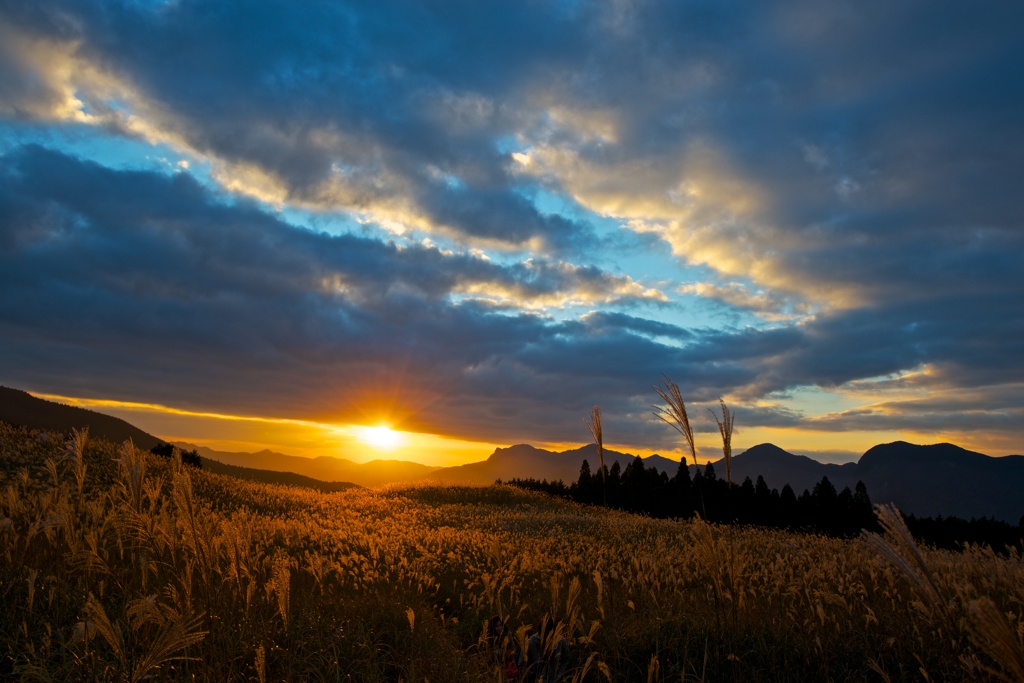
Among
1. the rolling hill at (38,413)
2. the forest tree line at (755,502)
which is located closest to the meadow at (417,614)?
the forest tree line at (755,502)

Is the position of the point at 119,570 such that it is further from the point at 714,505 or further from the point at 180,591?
the point at 714,505

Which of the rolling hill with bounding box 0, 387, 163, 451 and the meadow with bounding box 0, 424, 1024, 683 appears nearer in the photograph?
the meadow with bounding box 0, 424, 1024, 683

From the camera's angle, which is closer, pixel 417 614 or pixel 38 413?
pixel 417 614

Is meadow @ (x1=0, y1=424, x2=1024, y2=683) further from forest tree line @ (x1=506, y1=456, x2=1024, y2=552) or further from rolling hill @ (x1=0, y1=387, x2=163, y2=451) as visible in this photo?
rolling hill @ (x1=0, y1=387, x2=163, y2=451)

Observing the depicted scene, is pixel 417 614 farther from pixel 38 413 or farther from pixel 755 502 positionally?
pixel 38 413

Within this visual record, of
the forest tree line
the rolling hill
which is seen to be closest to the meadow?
the forest tree line

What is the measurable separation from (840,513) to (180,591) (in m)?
34.4

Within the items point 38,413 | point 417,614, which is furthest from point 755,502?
point 38,413

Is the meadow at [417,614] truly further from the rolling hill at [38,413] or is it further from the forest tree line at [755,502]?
the rolling hill at [38,413]

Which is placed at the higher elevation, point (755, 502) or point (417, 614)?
point (417, 614)

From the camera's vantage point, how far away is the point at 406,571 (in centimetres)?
700

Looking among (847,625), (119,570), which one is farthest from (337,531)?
(847,625)

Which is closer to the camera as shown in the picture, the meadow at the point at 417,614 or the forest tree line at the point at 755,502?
the meadow at the point at 417,614

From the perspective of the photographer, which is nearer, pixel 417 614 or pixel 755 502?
pixel 417 614
